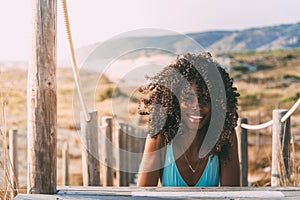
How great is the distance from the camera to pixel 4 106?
280 cm

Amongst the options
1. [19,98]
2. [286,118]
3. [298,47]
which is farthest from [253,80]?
[286,118]

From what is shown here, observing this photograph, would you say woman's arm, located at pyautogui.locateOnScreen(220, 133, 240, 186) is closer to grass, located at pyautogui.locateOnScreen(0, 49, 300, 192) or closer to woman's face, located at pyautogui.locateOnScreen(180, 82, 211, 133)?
woman's face, located at pyautogui.locateOnScreen(180, 82, 211, 133)

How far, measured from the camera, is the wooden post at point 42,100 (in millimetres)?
2156

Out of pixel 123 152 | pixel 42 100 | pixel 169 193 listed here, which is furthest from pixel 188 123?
pixel 123 152

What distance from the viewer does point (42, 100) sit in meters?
2.17

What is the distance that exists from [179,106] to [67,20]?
0.80 meters

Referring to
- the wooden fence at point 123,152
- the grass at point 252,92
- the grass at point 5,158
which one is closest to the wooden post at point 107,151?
the wooden fence at point 123,152

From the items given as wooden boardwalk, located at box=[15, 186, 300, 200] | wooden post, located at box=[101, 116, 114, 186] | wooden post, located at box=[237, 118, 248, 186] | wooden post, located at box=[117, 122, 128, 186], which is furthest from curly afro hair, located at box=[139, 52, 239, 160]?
wooden post, located at box=[117, 122, 128, 186]

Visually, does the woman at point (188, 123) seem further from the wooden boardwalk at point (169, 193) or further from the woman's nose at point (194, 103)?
the wooden boardwalk at point (169, 193)

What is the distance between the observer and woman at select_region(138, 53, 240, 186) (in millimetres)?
2645

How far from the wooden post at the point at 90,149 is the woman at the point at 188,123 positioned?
1.16 metres

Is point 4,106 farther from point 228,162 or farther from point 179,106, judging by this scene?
point 228,162

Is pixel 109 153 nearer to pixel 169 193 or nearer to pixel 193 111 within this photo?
pixel 193 111

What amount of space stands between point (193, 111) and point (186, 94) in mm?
106
